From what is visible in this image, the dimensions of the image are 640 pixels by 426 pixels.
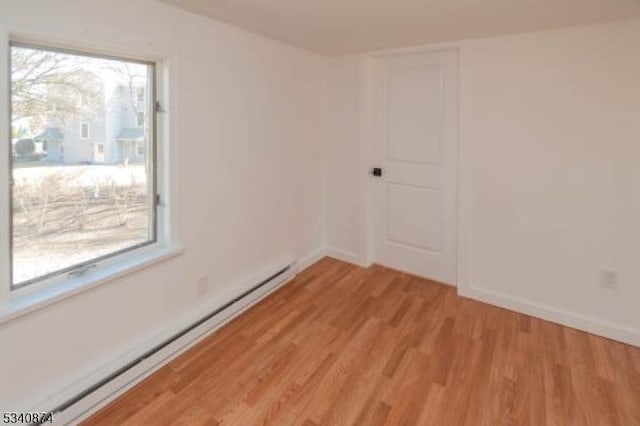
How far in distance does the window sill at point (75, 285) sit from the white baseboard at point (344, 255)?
6.35ft

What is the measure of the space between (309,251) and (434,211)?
129 centimetres

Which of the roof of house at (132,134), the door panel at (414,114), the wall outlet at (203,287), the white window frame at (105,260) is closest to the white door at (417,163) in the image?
the door panel at (414,114)

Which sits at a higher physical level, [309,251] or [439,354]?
[309,251]

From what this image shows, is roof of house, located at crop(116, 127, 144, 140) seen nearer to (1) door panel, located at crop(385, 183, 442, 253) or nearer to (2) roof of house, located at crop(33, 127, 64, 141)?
(2) roof of house, located at crop(33, 127, 64, 141)

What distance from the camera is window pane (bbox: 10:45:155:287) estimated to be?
1.64 m

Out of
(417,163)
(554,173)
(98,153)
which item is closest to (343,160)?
(417,163)

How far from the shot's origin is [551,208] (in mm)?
2639

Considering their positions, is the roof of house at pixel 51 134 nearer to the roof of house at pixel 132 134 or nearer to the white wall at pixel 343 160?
the roof of house at pixel 132 134

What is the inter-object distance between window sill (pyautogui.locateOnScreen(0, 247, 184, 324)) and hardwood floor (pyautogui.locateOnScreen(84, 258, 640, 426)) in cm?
61

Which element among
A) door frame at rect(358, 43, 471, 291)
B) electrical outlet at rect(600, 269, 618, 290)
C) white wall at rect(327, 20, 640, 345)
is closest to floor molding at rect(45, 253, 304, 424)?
door frame at rect(358, 43, 471, 291)

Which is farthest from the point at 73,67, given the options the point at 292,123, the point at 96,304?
the point at 292,123

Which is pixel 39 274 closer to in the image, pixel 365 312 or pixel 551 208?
pixel 365 312

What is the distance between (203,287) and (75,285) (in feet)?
2.79

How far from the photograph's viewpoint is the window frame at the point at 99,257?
4.95ft
